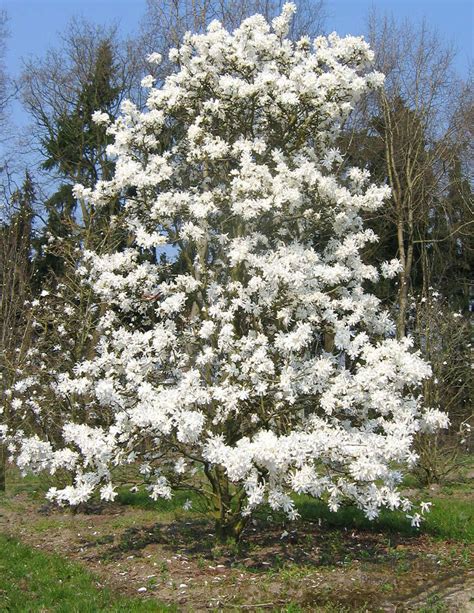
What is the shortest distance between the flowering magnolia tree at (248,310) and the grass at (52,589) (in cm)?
81

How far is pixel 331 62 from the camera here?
26.1 feet

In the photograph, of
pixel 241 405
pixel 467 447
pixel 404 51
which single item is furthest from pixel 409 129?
pixel 241 405

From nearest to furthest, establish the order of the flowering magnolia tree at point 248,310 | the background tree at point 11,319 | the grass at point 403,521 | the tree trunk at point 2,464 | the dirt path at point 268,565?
1. the dirt path at point 268,565
2. the flowering magnolia tree at point 248,310
3. the grass at point 403,521
4. the background tree at point 11,319
5. the tree trunk at point 2,464

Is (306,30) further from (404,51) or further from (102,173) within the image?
(102,173)

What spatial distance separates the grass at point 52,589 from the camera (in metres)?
5.54

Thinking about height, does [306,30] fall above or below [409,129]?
above

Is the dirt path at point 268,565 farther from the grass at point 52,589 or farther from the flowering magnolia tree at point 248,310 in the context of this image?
the flowering magnolia tree at point 248,310

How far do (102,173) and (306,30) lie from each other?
8.59 meters

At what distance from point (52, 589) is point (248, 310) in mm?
3389

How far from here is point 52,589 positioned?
6047 millimetres

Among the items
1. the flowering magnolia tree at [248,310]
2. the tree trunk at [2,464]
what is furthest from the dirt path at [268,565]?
the tree trunk at [2,464]

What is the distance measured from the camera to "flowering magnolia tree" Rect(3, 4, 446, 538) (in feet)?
20.5

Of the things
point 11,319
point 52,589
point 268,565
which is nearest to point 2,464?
point 11,319

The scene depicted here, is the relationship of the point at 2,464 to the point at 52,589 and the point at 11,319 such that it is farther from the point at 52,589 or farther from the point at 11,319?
the point at 52,589
